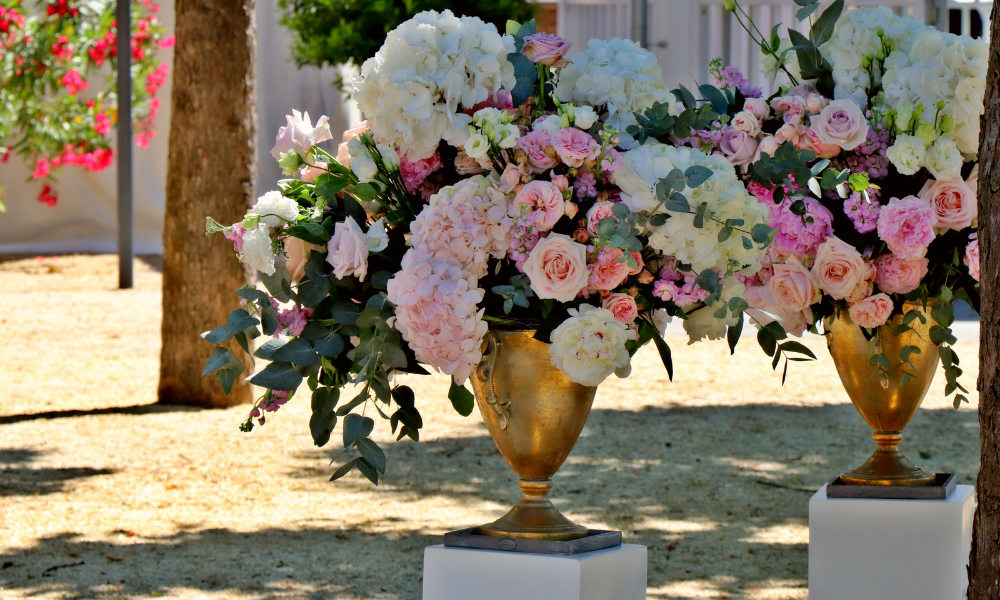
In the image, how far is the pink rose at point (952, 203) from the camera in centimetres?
221

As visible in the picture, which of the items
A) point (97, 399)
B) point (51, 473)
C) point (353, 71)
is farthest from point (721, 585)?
point (353, 71)

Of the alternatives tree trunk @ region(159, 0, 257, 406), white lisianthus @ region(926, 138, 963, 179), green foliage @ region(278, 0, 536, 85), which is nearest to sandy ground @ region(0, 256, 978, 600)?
tree trunk @ region(159, 0, 257, 406)

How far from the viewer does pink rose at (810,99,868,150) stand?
2.16m

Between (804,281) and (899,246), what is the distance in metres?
0.19

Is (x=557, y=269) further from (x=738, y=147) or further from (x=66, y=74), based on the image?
(x=66, y=74)

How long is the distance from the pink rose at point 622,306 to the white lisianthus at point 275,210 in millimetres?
527

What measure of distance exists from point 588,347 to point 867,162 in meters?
0.89

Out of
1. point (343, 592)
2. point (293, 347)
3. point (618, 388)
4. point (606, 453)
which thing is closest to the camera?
point (293, 347)

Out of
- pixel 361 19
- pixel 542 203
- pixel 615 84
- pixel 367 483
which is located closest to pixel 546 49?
pixel 615 84

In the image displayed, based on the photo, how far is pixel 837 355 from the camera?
2473 mm

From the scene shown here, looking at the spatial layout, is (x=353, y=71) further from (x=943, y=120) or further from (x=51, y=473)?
(x=943, y=120)

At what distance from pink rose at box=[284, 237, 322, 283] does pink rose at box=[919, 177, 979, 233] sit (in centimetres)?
121

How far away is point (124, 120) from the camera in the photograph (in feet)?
28.3

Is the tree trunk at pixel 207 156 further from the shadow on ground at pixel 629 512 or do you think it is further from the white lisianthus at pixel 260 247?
the white lisianthus at pixel 260 247
